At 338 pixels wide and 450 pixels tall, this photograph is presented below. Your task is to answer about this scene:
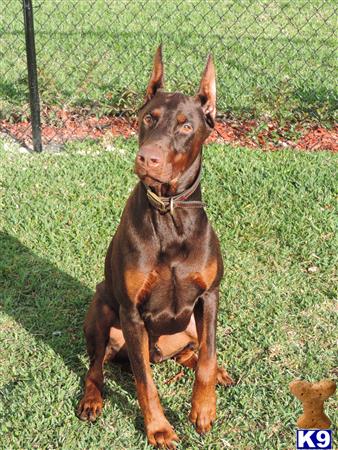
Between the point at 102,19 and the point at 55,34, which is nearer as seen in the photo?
the point at 55,34

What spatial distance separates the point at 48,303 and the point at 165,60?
4.36 metres

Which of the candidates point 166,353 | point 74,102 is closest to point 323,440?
point 166,353

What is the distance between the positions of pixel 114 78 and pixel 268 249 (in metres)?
3.37

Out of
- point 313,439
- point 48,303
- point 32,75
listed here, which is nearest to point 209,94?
point 313,439

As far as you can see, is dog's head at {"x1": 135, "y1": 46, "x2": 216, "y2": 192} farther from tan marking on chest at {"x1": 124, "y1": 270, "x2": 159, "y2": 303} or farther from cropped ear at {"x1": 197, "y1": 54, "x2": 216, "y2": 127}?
tan marking on chest at {"x1": 124, "y1": 270, "x2": 159, "y2": 303}

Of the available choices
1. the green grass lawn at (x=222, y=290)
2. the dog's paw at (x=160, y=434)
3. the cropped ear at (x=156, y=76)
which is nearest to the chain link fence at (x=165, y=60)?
the green grass lawn at (x=222, y=290)

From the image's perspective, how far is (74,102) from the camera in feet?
22.4

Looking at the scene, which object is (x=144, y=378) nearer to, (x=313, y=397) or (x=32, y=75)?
(x=313, y=397)

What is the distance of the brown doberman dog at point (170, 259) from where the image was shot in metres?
2.92

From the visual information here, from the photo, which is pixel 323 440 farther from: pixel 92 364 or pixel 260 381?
pixel 92 364

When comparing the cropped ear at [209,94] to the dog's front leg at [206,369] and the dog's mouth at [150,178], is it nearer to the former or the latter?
the dog's mouth at [150,178]

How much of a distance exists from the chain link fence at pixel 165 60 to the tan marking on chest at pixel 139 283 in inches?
140

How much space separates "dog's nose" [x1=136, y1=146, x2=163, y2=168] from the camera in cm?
266

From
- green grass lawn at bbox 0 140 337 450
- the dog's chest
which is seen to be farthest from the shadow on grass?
the dog's chest
